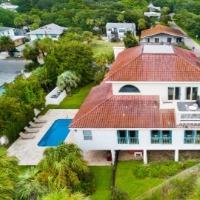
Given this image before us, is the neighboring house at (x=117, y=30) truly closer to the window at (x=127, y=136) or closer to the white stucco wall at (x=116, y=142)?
the white stucco wall at (x=116, y=142)

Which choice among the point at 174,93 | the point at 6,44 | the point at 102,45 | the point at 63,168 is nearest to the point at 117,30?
the point at 102,45

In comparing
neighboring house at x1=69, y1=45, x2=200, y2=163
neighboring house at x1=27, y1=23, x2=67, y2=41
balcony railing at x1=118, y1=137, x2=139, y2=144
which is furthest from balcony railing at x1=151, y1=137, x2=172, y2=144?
neighboring house at x1=27, y1=23, x2=67, y2=41

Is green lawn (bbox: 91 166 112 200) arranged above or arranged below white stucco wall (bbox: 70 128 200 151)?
below

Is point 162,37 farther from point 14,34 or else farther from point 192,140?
point 192,140

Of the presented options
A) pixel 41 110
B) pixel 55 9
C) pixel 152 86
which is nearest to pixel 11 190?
pixel 152 86

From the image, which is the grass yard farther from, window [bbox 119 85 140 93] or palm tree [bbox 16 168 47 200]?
palm tree [bbox 16 168 47 200]

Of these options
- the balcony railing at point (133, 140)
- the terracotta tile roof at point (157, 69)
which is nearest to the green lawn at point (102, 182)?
the balcony railing at point (133, 140)
